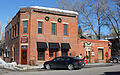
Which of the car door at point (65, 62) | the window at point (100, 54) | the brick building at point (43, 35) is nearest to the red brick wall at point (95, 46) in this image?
the window at point (100, 54)

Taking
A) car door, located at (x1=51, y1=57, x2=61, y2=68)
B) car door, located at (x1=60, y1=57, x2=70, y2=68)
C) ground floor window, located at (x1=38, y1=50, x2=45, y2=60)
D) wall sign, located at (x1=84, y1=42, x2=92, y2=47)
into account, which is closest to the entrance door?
ground floor window, located at (x1=38, y1=50, x2=45, y2=60)

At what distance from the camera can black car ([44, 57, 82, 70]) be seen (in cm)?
1777

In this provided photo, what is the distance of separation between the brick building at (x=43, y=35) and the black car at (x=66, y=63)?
5174 millimetres

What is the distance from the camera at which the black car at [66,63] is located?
58.3 feet

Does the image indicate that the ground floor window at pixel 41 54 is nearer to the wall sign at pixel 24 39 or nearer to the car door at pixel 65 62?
the wall sign at pixel 24 39

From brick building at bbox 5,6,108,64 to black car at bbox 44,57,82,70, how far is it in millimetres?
5174

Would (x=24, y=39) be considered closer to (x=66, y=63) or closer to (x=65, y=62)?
(x=65, y=62)

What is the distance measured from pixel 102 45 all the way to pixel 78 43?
5667 millimetres

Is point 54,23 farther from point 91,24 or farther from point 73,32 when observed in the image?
point 91,24

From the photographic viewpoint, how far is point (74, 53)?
26984mm

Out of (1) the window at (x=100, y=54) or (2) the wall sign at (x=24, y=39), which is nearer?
(2) the wall sign at (x=24, y=39)

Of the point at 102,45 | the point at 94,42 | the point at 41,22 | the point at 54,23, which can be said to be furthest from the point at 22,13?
the point at 102,45

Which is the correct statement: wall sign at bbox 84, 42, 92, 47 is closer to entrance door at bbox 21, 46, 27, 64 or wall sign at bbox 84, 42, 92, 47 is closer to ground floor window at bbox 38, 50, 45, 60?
ground floor window at bbox 38, 50, 45, 60

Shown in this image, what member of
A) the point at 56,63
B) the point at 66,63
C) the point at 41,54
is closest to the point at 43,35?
the point at 41,54
